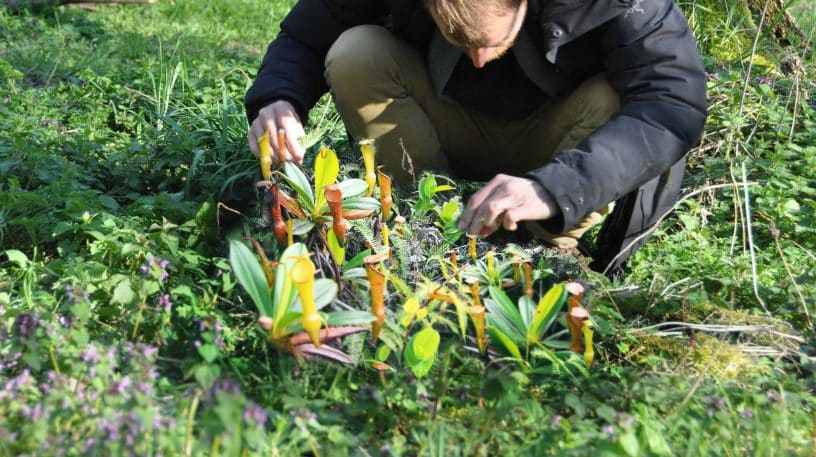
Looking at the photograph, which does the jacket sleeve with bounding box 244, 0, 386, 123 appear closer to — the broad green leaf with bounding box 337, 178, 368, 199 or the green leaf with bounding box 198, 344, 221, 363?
the broad green leaf with bounding box 337, 178, 368, 199

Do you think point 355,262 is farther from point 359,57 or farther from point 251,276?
point 359,57

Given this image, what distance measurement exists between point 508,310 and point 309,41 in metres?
1.27

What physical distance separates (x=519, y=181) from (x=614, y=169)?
11.1 inches

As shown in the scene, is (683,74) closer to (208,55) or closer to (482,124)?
(482,124)

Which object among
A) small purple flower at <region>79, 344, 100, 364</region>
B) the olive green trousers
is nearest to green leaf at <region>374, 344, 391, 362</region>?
small purple flower at <region>79, 344, 100, 364</region>

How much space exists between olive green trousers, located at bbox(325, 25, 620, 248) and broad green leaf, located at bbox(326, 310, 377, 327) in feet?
2.92

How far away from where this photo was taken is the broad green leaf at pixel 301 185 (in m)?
2.31

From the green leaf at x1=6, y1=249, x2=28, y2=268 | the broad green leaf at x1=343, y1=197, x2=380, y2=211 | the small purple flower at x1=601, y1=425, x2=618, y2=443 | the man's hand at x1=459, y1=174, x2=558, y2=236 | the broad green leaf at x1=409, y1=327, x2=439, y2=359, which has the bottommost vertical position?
the green leaf at x1=6, y1=249, x2=28, y2=268

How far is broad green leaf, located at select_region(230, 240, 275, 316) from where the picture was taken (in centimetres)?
186

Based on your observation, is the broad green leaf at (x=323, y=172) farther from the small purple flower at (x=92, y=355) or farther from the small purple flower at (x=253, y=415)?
the small purple flower at (x=253, y=415)

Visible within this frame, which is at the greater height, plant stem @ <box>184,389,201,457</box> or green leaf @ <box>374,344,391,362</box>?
plant stem @ <box>184,389,201,457</box>

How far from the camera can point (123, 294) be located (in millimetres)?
2139

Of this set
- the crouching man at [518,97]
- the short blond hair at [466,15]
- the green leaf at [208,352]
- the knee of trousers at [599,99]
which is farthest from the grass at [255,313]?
the short blond hair at [466,15]

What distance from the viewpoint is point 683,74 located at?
2.30 meters
